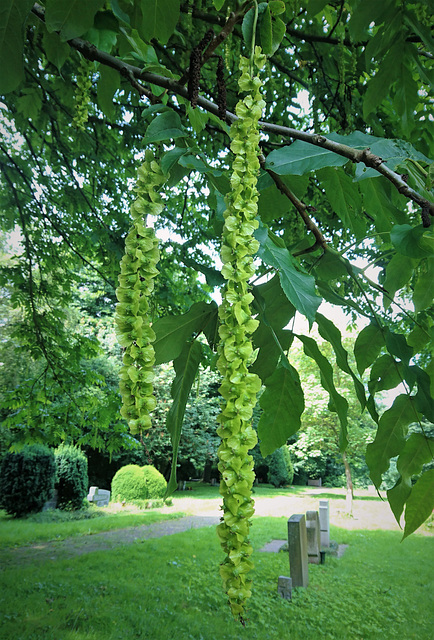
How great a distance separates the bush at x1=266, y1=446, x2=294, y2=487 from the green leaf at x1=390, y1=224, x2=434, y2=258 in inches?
857

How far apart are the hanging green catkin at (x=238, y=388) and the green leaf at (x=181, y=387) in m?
0.50

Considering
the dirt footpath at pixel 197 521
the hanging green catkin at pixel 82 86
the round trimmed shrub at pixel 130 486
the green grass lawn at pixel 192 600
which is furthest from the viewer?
the round trimmed shrub at pixel 130 486

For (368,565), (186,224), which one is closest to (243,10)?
(186,224)

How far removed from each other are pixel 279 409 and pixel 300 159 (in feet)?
1.88

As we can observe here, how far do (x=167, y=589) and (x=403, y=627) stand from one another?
141 inches

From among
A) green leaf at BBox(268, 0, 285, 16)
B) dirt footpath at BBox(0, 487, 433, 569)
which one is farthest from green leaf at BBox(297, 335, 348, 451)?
dirt footpath at BBox(0, 487, 433, 569)

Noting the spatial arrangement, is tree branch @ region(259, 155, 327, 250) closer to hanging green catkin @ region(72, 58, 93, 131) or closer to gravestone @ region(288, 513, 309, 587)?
hanging green catkin @ region(72, 58, 93, 131)

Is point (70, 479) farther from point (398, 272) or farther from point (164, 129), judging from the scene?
point (164, 129)

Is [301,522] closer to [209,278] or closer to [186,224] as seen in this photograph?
[186,224]

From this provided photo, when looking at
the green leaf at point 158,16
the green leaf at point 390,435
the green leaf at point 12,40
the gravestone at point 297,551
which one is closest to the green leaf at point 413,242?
the green leaf at point 390,435

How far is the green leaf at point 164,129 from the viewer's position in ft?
2.71

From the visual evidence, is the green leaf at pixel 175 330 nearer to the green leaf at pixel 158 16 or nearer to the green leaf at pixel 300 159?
the green leaf at pixel 300 159

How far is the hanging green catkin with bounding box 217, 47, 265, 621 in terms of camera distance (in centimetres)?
55

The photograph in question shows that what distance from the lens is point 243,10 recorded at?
2.86 feet
